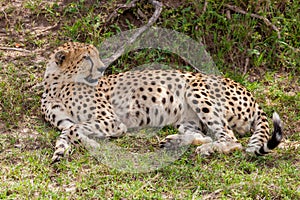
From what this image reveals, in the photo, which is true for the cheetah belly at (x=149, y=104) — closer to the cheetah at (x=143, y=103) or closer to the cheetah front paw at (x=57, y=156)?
the cheetah at (x=143, y=103)

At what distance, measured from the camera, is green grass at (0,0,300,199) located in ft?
17.2

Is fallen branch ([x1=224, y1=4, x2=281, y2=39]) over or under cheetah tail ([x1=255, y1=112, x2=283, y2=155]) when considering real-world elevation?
over

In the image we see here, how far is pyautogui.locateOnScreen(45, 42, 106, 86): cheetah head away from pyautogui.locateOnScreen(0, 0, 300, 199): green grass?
558mm

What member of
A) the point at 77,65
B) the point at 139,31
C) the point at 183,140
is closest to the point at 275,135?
the point at 183,140

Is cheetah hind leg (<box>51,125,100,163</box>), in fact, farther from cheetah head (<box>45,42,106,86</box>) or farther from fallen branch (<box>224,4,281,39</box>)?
fallen branch (<box>224,4,281,39</box>)

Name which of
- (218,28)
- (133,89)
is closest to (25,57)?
(133,89)

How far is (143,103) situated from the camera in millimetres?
6609

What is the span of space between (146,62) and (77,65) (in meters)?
1.22

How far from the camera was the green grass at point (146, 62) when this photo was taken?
5230 mm

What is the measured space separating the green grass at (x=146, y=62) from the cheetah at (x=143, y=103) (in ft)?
0.67

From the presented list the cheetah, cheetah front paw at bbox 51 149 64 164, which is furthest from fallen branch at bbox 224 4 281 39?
cheetah front paw at bbox 51 149 64 164

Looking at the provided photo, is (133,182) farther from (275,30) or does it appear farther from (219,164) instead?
(275,30)

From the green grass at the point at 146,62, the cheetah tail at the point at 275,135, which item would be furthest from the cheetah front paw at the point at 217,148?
the cheetah tail at the point at 275,135

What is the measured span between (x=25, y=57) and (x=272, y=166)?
3565 mm
